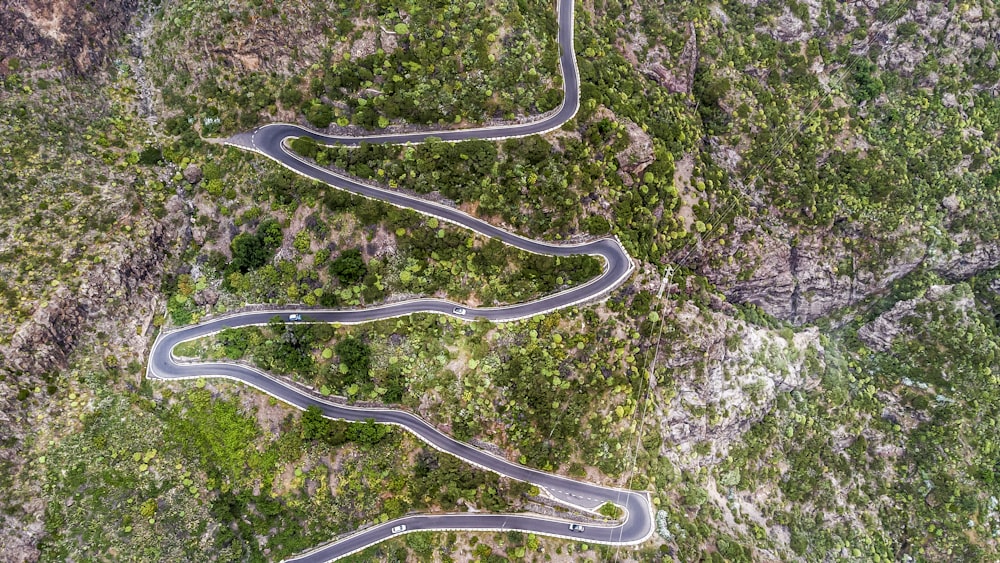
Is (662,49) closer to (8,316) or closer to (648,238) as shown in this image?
(648,238)

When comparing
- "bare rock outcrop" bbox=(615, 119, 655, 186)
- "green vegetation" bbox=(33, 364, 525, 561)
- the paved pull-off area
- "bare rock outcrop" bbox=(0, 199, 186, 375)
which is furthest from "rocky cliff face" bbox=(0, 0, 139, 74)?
"bare rock outcrop" bbox=(615, 119, 655, 186)

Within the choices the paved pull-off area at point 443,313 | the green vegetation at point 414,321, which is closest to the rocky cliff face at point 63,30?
the green vegetation at point 414,321

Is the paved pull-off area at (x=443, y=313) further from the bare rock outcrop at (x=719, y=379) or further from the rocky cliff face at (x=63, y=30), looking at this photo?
the rocky cliff face at (x=63, y=30)

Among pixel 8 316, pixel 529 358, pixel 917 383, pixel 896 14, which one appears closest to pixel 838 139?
pixel 896 14

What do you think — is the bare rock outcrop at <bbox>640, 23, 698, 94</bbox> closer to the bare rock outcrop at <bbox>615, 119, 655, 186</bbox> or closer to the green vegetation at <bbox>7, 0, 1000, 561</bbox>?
the green vegetation at <bbox>7, 0, 1000, 561</bbox>

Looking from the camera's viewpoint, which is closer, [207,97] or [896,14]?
[207,97]
